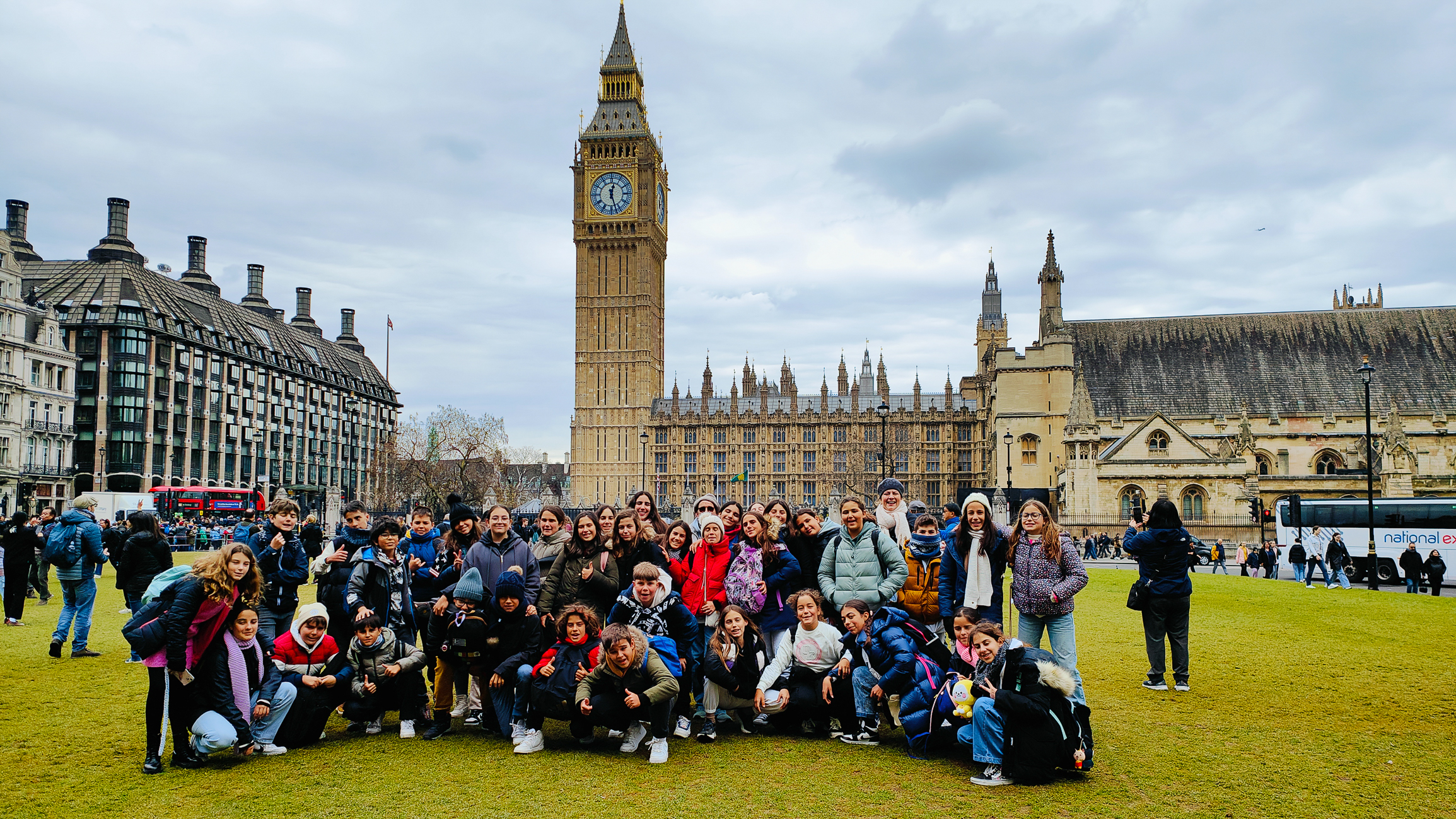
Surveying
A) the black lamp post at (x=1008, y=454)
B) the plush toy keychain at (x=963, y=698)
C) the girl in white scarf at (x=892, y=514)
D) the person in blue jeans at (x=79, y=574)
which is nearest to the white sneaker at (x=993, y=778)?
the plush toy keychain at (x=963, y=698)

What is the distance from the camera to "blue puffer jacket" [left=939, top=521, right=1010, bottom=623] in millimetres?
7223

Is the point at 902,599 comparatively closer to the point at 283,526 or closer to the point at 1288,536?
the point at 283,526

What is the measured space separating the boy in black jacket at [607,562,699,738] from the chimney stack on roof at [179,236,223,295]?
6964cm

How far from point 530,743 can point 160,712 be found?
2337 mm

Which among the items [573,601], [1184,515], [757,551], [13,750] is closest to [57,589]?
[13,750]

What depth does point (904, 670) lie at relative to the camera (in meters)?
6.62

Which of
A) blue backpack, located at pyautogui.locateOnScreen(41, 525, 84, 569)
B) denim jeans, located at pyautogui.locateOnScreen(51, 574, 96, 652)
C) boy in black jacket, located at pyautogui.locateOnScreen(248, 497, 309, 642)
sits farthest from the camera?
denim jeans, located at pyautogui.locateOnScreen(51, 574, 96, 652)

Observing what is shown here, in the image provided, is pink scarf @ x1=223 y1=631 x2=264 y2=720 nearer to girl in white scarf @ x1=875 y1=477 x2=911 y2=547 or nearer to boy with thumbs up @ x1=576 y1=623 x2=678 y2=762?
boy with thumbs up @ x1=576 y1=623 x2=678 y2=762

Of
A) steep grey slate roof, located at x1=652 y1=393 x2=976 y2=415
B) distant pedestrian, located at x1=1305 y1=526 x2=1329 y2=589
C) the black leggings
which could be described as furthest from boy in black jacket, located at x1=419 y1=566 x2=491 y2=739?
steep grey slate roof, located at x1=652 y1=393 x2=976 y2=415

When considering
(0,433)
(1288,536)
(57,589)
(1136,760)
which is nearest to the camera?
(1136,760)

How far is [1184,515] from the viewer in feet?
126

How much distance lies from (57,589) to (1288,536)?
31438 millimetres

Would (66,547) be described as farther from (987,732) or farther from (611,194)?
(611,194)

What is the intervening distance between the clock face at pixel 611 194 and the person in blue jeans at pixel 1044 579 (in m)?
69.0
